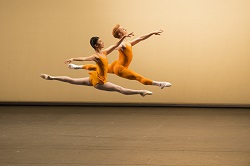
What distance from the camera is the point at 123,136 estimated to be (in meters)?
9.07

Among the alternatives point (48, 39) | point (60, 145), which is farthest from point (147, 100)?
point (60, 145)

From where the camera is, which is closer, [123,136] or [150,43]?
[123,136]

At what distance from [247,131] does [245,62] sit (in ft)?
8.45

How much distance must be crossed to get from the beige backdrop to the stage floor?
0.39m

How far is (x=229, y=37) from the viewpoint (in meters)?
11.6

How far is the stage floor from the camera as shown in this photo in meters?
7.59

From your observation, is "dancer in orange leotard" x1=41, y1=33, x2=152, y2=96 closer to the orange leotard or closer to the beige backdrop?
the orange leotard

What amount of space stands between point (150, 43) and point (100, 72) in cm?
572

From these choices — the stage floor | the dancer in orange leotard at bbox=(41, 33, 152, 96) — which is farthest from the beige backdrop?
the dancer in orange leotard at bbox=(41, 33, 152, 96)

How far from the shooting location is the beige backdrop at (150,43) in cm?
1139

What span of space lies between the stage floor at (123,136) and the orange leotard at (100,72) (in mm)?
1682

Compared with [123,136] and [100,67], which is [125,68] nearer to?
[100,67]

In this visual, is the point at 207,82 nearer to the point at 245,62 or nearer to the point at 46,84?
the point at 245,62

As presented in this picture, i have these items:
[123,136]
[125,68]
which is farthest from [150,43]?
[125,68]
